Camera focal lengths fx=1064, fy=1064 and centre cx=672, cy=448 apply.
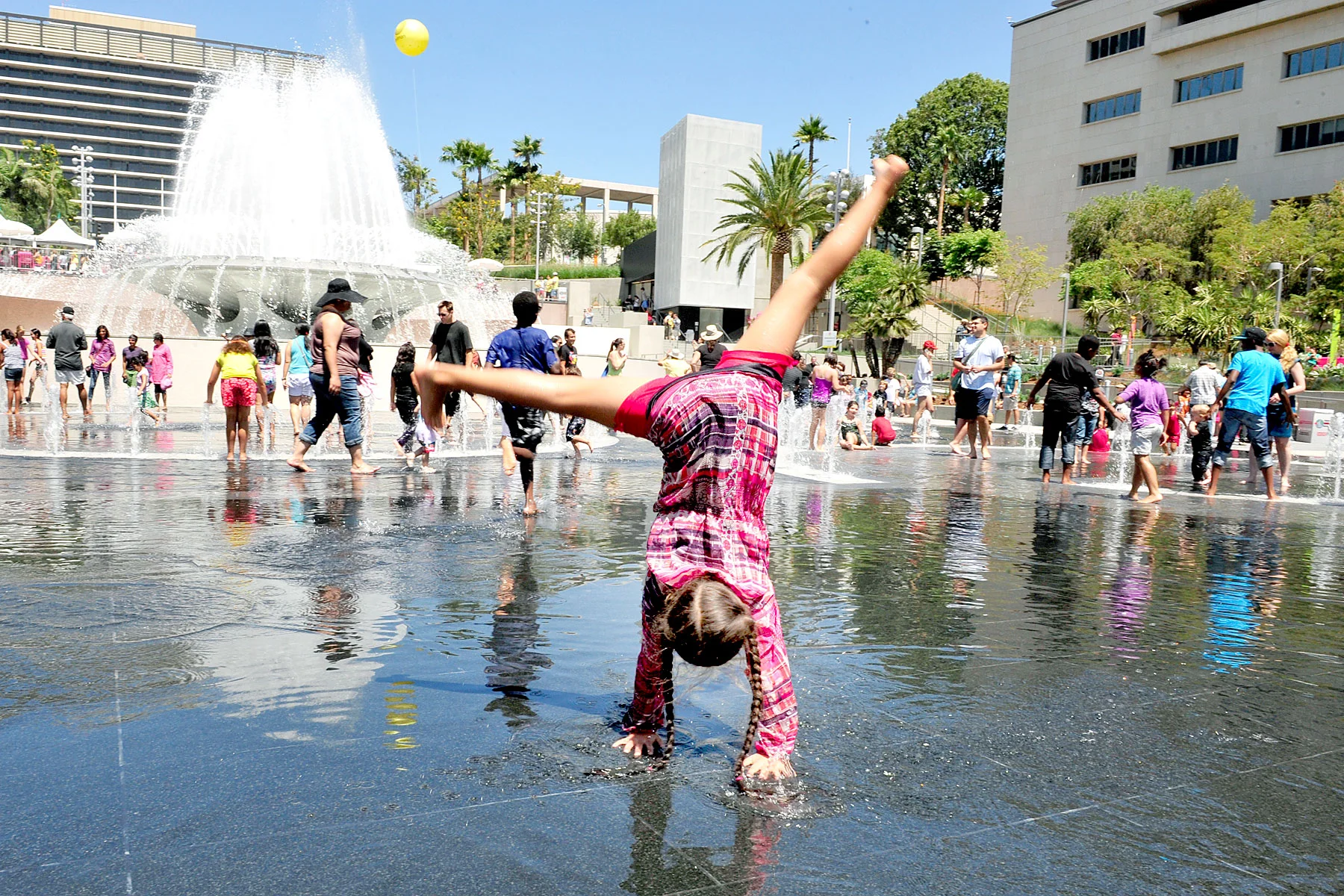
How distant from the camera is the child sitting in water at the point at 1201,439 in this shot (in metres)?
12.8

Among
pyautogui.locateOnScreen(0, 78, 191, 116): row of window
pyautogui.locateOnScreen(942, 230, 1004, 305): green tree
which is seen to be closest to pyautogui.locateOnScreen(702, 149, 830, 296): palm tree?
pyautogui.locateOnScreen(942, 230, 1004, 305): green tree

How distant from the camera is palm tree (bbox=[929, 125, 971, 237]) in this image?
7444 centimetres

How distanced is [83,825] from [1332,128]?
6073 cm

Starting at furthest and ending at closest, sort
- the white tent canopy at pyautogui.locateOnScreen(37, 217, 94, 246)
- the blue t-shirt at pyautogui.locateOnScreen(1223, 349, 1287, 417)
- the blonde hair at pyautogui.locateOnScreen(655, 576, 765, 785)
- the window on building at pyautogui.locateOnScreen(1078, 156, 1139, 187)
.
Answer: the window on building at pyautogui.locateOnScreen(1078, 156, 1139, 187) < the white tent canopy at pyautogui.locateOnScreen(37, 217, 94, 246) < the blue t-shirt at pyautogui.locateOnScreen(1223, 349, 1287, 417) < the blonde hair at pyautogui.locateOnScreen(655, 576, 765, 785)

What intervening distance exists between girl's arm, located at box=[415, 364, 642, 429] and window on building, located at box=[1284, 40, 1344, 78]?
59410 mm

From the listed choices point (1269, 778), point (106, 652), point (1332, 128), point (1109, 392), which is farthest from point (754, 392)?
point (1332, 128)

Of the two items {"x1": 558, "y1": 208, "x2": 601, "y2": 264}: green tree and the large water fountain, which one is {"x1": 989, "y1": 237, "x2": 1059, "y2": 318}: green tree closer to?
{"x1": 558, "y1": 208, "x2": 601, "y2": 264}: green tree

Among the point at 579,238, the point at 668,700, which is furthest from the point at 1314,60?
the point at 668,700

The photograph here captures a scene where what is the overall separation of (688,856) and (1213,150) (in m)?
65.0

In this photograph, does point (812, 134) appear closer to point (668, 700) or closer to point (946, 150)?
point (946, 150)

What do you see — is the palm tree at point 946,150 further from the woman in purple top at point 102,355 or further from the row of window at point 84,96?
the row of window at point 84,96

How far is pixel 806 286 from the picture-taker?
3271mm

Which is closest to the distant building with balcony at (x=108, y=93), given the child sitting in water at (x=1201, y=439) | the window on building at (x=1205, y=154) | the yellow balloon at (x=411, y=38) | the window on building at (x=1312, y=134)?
the window on building at (x=1205, y=154)

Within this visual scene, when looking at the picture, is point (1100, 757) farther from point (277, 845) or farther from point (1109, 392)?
point (1109, 392)
